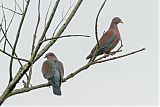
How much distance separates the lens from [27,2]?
430 cm

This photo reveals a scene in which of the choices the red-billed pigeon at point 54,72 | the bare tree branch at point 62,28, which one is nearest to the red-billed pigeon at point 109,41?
the red-billed pigeon at point 54,72

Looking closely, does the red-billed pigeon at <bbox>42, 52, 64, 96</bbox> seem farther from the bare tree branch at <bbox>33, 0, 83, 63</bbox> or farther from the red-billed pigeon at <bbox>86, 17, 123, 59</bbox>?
the bare tree branch at <bbox>33, 0, 83, 63</bbox>

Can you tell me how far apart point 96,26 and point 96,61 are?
0.40 m

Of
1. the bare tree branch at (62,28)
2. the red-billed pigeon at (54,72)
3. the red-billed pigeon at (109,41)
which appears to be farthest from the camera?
the red-billed pigeon at (109,41)

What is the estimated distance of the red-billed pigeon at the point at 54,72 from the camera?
266 inches

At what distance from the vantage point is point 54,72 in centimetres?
731

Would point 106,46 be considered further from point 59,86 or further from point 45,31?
point 45,31

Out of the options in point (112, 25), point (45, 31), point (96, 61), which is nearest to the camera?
point (45, 31)

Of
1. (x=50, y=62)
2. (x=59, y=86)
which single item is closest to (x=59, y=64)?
(x=50, y=62)

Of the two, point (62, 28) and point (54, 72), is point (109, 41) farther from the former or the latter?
point (62, 28)

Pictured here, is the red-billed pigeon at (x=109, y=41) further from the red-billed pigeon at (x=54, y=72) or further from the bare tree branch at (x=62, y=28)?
the bare tree branch at (x=62, y=28)

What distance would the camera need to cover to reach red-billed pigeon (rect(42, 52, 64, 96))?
22.2 feet

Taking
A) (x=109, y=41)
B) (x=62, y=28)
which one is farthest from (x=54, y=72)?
(x=62, y=28)

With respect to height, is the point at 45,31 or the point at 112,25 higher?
the point at 112,25
